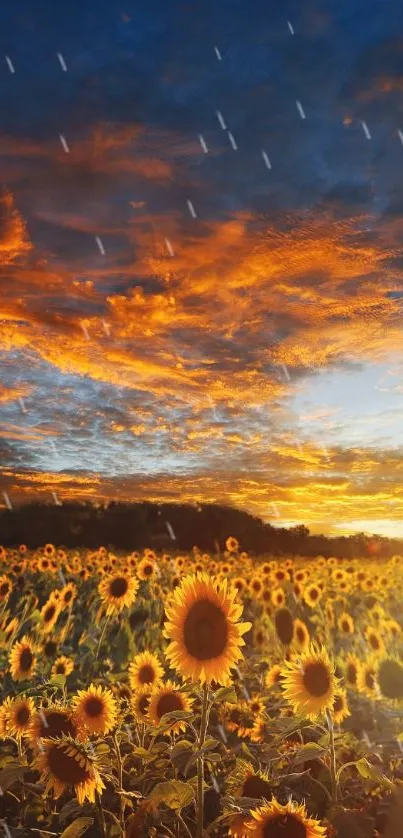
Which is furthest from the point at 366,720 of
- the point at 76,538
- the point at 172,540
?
the point at 76,538

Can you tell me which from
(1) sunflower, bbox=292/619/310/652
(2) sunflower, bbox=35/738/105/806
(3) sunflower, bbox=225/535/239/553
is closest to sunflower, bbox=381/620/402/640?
(1) sunflower, bbox=292/619/310/652

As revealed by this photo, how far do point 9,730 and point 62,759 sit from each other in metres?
1.79

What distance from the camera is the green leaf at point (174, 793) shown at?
3.59 metres

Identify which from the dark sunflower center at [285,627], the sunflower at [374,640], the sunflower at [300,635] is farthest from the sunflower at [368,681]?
the dark sunflower center at [285,627]

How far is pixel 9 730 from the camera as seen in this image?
5.86m

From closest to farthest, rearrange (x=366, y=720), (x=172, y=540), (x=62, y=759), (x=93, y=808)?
1. (x=62, y=759)
2. (x=93, y=808)
3. (x=366, y=720)
4. (x=172, y=540)

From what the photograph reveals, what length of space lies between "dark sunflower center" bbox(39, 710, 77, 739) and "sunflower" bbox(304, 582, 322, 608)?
9.36 metres

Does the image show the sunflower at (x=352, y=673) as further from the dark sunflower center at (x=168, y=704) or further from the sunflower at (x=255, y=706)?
the dark sunflower center at (x=168, y=704)

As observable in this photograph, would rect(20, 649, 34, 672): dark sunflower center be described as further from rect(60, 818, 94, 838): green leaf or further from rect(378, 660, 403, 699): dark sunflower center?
rect(378, 660, 403, 699): dark sunflower center

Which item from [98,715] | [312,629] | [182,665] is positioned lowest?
[312,629]

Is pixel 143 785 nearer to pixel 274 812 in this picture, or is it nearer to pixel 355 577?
pixel 274 812

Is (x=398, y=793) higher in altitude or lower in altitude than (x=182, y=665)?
lower

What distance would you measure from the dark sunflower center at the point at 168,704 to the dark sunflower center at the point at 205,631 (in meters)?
1.28

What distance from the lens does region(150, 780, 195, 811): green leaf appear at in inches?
141
